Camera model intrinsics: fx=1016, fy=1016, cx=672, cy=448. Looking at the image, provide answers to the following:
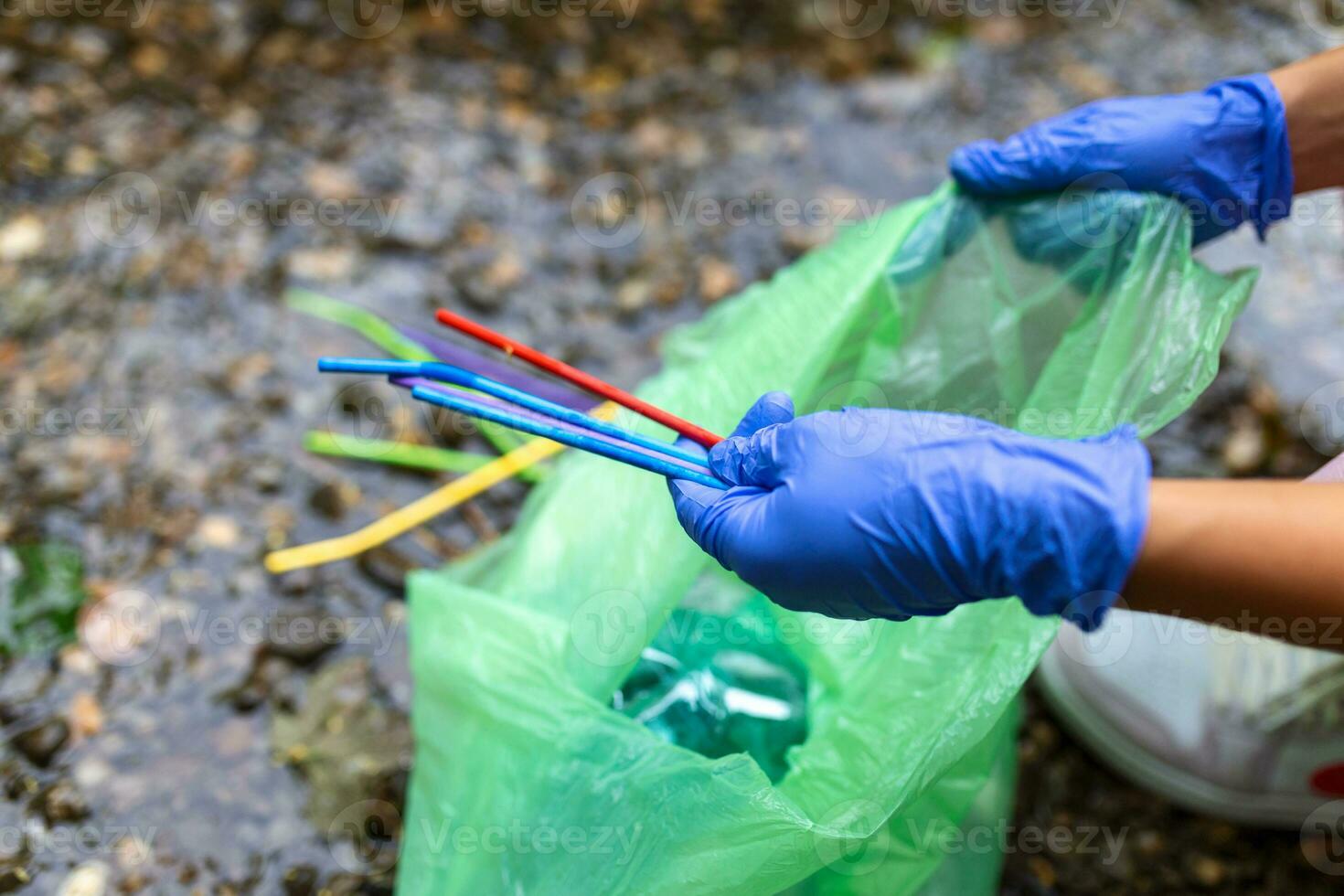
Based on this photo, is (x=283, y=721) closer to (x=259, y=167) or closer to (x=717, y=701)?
(x=717, y=701)

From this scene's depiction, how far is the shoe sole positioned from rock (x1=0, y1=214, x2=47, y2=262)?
1633 mm

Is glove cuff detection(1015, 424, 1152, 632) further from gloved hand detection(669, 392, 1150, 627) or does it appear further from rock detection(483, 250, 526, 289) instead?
rock detection(483, 250, 526, 289)

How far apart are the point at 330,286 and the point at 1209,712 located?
139cm

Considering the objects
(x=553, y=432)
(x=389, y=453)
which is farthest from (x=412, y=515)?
(x=553, y=432)

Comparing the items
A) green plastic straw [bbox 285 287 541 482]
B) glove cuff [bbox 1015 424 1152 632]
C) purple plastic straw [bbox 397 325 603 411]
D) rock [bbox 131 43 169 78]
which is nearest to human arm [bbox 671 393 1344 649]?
glove cuff [bbox 1015 424 1152 632]

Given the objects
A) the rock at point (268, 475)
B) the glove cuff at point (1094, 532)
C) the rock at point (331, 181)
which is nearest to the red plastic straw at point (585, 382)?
the glove cuff at point (1094, 532)

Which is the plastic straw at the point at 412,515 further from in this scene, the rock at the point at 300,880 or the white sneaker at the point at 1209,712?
the white sneaker at the point at 1209,712

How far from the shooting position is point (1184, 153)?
95 cm

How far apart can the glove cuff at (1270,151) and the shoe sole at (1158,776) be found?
0.59 m

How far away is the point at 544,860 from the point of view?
0.89 m

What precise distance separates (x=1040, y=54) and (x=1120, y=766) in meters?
1.50

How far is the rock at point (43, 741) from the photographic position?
3.86ft

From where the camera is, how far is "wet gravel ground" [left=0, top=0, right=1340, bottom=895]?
1.21 meters

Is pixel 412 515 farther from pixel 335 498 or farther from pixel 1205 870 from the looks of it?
pixel 1205 870
